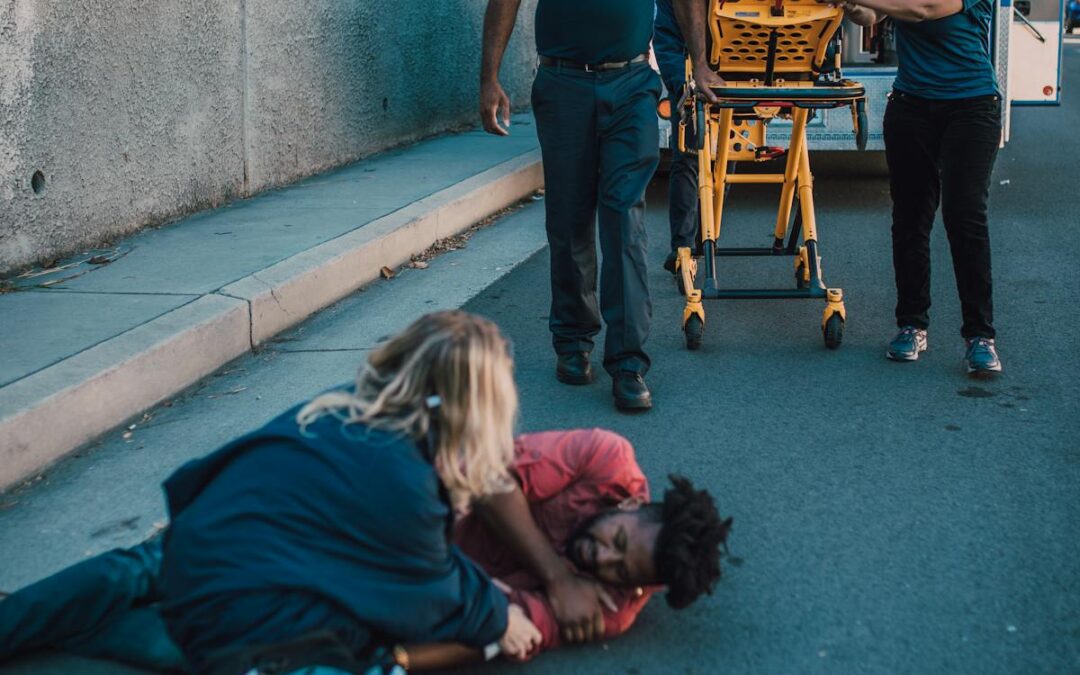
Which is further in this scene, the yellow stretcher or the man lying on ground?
the yellow stretcher

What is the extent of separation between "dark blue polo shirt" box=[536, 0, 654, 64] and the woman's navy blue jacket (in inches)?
108

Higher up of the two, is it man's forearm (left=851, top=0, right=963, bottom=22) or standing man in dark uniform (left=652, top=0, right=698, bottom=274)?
man's forearm (left=851, top=0, right=963, bottom=22)

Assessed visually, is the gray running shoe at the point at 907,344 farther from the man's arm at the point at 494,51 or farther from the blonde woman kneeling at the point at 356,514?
the blonde woman kneeling at the point at 356,514

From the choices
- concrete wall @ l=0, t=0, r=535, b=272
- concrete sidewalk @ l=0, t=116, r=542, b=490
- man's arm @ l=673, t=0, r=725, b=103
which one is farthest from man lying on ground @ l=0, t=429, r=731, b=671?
concrete wall @ l=0, t=0, r=535, b=272

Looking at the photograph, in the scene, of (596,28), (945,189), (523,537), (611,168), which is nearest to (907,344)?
(945,189)

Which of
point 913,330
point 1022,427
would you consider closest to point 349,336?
point 913,330

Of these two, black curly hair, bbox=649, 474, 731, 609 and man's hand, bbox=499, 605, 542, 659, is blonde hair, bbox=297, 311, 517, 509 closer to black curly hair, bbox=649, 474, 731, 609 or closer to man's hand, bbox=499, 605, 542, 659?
man's hand, bbox=499, 605, 542, 659

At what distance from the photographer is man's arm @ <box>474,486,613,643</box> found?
332 centimetres

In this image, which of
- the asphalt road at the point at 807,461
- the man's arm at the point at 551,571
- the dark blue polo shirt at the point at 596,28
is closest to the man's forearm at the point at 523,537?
the man's arm at the point at 551,571

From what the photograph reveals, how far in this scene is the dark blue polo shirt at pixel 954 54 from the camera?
5.54 metres

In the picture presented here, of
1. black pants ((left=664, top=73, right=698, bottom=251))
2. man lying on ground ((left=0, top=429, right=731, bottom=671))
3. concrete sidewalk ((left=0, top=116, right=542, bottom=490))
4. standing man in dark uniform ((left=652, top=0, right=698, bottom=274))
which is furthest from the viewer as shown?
black pants ((left=664, top=73, right=698, bottom=251))

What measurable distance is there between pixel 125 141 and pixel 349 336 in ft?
7.17

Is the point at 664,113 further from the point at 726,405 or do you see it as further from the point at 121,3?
the point at 121,3

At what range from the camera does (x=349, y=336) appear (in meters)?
6.35
